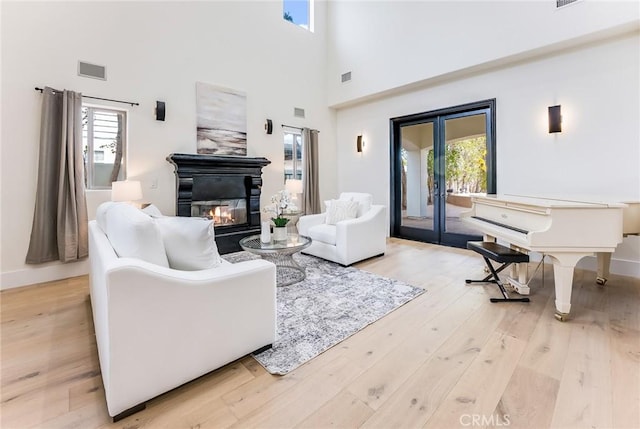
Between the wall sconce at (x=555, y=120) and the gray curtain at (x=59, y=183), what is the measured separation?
5.88 m

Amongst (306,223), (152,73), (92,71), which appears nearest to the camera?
(92,71)

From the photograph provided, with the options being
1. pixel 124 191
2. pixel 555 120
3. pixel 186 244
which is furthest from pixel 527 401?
pixel 124 191

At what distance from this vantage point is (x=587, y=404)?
1.42 m

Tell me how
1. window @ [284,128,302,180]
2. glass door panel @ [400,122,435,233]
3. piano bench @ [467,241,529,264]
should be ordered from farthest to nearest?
window @ [284,128,302,180], glass door panel @ [400,122,435,233], piano bench @ [467,241,529,264]

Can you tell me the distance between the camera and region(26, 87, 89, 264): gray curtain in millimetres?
3268

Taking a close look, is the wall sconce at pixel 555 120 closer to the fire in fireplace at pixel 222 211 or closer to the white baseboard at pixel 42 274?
the fire in fireplace at pixel 222 211

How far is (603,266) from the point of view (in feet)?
10.00

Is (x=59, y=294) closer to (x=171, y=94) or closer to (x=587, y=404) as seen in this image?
(x=171, y=94)

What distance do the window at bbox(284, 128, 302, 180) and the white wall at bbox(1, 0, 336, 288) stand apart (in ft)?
0.68

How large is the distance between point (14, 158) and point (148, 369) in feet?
11.2

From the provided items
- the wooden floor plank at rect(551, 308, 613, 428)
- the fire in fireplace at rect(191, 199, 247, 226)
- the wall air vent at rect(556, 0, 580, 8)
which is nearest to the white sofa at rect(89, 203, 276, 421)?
the wooden floor plank at rect(551, 308, 613, 428)

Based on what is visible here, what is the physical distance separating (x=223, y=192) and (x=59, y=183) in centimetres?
199

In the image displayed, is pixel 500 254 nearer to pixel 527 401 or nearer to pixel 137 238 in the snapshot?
pixel 527 401

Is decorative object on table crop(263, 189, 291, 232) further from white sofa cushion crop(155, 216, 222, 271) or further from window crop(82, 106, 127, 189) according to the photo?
window crop(82, 106, 127, 189)
